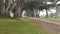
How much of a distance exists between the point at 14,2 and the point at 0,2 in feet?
10.2

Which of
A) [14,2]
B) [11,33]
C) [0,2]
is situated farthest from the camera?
[14,2]

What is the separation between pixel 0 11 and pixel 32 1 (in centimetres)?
2656

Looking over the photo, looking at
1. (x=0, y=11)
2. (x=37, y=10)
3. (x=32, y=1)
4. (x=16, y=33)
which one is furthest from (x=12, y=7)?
(x=37, y=10)

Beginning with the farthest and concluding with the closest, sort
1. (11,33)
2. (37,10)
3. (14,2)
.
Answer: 1. (37,10)
2. (14,2)
3. (11,33)

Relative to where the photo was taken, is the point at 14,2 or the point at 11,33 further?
the point at 14,2

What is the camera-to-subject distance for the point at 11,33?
11938 mm

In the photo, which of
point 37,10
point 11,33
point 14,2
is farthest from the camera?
point 37,10

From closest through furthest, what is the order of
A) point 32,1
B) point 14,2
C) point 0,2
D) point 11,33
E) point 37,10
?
1. point 11,33
2. point 0,2
3. point 14,2
4. point 32,1
5. point 37,10

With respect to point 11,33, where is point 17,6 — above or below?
above

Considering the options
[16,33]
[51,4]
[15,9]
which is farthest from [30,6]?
[16,33]

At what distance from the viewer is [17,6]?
1204 inches

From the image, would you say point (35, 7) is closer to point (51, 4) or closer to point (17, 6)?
point (51, 4)

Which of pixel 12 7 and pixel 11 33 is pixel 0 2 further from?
pixel 11 33

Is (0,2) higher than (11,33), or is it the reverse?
(0,2)
